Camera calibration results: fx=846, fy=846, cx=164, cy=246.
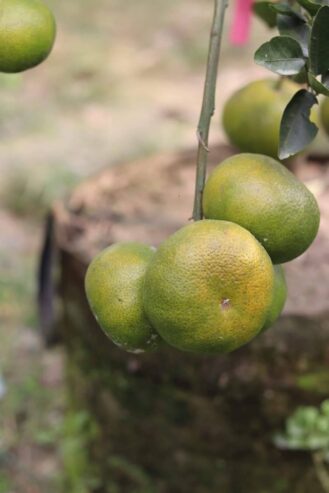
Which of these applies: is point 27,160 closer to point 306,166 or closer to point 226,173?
point 306,166

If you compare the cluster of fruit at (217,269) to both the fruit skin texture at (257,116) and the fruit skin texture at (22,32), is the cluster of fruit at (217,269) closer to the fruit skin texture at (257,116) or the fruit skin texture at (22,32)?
the fruit skin texture at (22,32)

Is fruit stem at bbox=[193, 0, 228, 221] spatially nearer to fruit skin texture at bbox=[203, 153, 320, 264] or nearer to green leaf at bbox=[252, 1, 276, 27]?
fruit skin texture at bbox=[203, 153, 320, 264]

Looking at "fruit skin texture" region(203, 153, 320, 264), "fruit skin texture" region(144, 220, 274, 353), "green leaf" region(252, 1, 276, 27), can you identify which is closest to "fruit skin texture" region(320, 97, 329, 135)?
"green leaf" region(252, 1, 276, 27)

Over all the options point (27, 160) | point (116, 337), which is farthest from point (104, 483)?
point (27, 160)

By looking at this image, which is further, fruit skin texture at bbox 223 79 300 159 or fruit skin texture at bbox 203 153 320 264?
fruit skin texture at bbox 223 79 300 159

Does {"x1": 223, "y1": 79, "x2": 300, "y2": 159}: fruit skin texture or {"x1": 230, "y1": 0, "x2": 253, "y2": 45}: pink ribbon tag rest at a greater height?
{"x1": 223, "y1": 79, "x2": 300, "y2": 159}: fruit skin texture

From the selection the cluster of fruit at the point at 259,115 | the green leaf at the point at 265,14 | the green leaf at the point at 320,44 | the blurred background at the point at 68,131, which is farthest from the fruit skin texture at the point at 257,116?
the blurred background at the point at 68,131

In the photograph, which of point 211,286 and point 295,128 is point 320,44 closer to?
point 295,128
